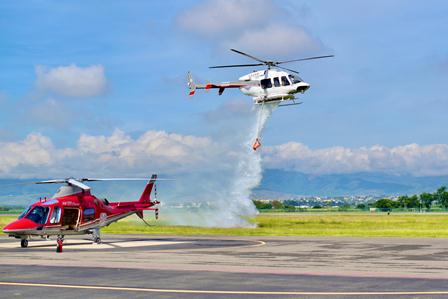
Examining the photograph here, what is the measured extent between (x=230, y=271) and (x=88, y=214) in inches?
677

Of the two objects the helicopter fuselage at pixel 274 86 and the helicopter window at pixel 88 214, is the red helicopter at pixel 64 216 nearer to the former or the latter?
the helicopter window at pixel 88 214

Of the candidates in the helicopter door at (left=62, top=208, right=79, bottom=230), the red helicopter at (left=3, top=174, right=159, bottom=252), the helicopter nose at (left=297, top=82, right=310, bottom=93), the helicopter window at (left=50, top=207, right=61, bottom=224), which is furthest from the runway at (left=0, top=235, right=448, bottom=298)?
Answer: the helicopter nose at (left=297, top=82, right=310, bottom=93)

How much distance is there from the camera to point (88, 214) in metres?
39.6

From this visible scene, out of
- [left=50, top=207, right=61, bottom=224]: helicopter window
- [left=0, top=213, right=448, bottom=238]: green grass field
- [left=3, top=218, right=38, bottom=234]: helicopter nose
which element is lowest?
[left=0, top=213, right=448, bottom=238]: green grass field

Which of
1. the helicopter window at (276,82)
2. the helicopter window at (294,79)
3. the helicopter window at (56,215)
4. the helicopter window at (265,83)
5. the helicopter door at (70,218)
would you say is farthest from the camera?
the helicopter window at (265,83)

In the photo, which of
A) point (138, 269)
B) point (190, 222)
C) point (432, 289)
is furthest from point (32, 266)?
point (190, 222)

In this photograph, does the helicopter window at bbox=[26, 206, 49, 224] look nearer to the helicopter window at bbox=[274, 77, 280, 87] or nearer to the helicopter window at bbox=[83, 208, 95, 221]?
the helicopter window at bbox=[83, 208, 95, 221]

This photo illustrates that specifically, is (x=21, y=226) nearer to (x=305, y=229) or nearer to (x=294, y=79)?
(x=294, y=79)

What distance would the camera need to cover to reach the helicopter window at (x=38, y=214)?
3728cm

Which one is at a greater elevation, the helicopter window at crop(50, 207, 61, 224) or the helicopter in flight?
the helicopter in flight

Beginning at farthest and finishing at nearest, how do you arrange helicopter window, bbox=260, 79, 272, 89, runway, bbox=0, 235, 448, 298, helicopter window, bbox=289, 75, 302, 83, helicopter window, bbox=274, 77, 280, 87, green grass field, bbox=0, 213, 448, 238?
helicopter window, bbox=260, 79, 272, 89
helicopter window, bbox=274, 77, 280, 87
helicopter window, bbox=289, 75, 302, 83
green grass field, bbox=0, 213, 448, 238
runway, bbox=0, 235, 448, 298

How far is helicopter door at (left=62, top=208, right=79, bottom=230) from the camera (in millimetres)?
38219

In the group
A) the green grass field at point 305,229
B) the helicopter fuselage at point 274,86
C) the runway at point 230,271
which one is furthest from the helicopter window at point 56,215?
the helicopter fuselage at point 274,86

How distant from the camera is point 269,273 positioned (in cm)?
2395
